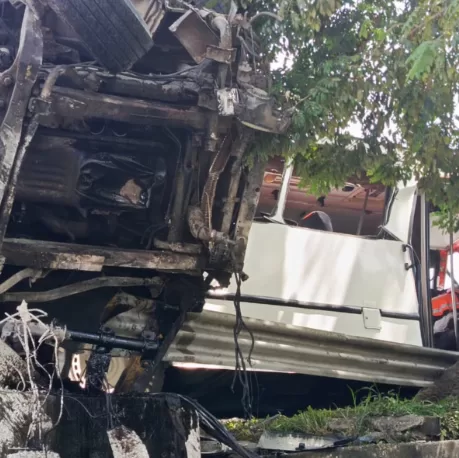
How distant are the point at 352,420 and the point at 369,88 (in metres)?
2.35

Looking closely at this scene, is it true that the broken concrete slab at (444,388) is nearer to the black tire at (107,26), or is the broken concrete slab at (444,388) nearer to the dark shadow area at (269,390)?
the dark shadow area at (269,390)

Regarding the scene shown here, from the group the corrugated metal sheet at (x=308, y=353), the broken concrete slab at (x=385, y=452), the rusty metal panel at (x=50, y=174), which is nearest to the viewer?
the rusty metal panel at (x=50, y=174)

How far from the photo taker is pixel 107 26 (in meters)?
3.07

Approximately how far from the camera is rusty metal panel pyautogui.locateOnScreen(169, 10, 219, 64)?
341cm

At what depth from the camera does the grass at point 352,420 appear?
169 inches

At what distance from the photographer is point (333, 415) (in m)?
4.50

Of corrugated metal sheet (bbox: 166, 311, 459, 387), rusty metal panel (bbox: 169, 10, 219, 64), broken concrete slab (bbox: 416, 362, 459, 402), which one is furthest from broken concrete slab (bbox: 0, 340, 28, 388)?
broken concrete slab (bbox: 416, 362, 459, 402)

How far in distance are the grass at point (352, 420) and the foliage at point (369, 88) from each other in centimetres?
163

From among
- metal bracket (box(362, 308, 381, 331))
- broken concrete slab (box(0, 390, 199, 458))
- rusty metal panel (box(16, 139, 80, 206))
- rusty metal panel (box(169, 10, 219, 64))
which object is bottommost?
broken concrete slab (box(0, 390, 199, 458))

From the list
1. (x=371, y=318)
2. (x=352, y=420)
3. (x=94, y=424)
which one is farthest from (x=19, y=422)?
(x=371, y=318)

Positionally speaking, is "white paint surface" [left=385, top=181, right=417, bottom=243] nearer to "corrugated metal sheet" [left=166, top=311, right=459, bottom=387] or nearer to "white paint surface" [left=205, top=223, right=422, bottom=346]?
"white paint surface" [left=205, top=223, right=422, bottom=346]

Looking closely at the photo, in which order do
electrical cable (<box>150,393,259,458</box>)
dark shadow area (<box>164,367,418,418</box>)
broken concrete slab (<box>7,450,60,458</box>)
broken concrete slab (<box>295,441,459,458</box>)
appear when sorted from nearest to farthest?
broken concrete slab (<box>7,450,60,458</box>)
electrical cable (<box>150,393,259,458</box>)
broken concrete slab (<box>295,441,459,458</box>)
dark shadow area (<box>164,367,418,418</box>)

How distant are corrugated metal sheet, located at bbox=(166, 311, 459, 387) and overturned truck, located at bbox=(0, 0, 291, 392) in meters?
0.54

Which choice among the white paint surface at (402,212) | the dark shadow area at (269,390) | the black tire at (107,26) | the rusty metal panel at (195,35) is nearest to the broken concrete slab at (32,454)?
the dark shadow area at (269,390)
